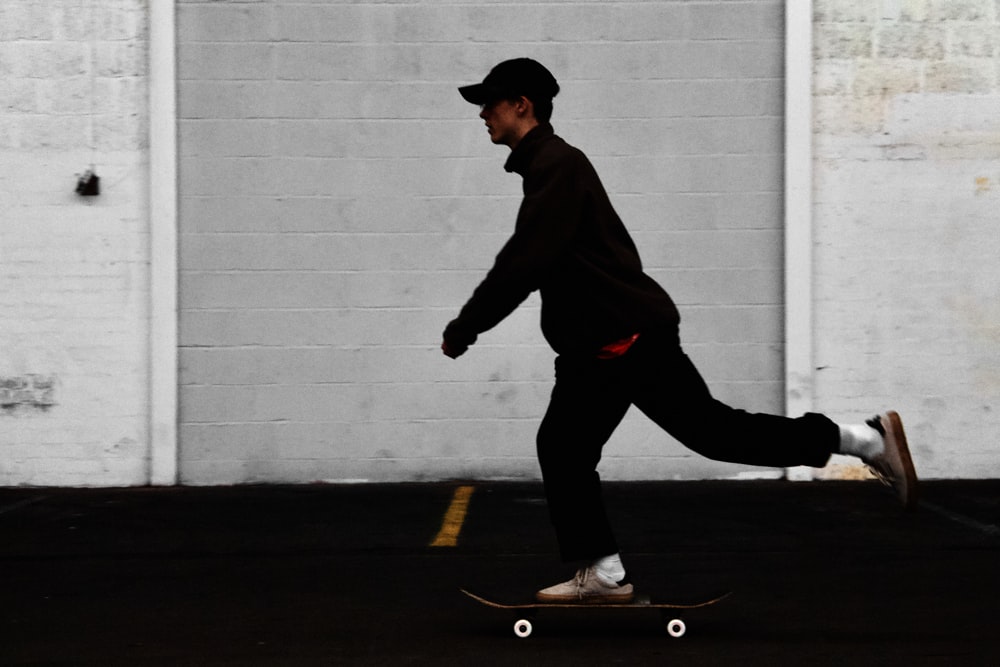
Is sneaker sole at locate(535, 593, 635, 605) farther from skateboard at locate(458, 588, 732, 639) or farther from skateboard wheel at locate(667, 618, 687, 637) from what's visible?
skateboard wheel at locate(667, 618, 687, 637)

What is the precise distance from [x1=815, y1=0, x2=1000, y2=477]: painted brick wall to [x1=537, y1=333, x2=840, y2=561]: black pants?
4864 mm

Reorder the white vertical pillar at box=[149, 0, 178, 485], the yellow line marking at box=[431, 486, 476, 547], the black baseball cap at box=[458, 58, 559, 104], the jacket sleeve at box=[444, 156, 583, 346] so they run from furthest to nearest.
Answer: the white vertical pillar at box=[149, 0, 178, 485], the yellow line marking at box=[431, 486, 476, 547], the black baseball cap at box=[458, 58, 559, 104], the jacket sleeve at box=[444, 156, 583, 346]

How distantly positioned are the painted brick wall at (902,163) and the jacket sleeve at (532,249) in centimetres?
517

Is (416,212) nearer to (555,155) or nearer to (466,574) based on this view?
(466,574)

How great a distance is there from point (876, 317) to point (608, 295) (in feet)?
17.2

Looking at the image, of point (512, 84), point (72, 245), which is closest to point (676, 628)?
point (512, 84)

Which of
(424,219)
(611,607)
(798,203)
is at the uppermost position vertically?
(798,203)

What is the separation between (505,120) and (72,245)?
17.8 ft

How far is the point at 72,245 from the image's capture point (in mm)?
9836

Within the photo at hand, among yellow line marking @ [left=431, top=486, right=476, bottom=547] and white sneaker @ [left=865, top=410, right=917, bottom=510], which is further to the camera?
yellow line marking @ [left=431, top=486, right=476, bottom=547]

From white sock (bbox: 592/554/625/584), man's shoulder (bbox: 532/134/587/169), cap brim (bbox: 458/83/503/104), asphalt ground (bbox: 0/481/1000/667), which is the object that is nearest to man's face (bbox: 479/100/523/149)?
cap brim (bbox: 458/83/503/104)

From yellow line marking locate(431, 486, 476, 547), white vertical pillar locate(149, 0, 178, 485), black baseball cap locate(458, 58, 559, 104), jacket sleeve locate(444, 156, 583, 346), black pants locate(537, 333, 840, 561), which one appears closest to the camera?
jacket sleeve locate(444, 156, 583, 346)

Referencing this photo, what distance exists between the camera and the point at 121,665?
4.90 meters

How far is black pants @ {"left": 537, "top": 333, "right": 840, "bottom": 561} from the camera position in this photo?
5.10 meters
